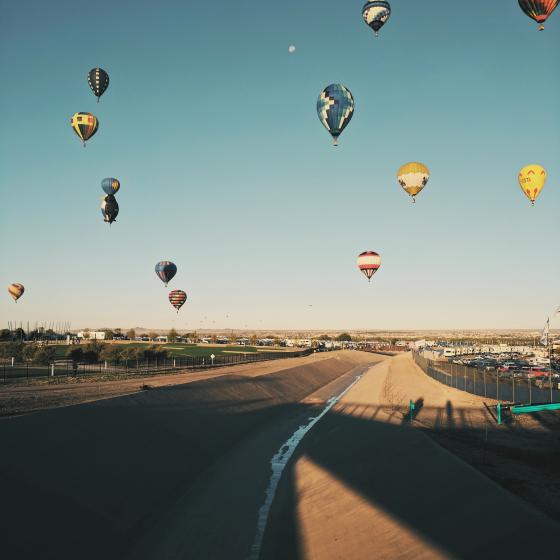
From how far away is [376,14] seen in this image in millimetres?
49531

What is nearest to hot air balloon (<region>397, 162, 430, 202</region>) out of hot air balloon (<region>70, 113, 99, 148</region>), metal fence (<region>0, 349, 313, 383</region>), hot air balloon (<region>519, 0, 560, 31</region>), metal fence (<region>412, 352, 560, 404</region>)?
hot air balloon (<region>519, 0, 560, 31</region>)

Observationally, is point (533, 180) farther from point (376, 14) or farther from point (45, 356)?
point (45, 356)

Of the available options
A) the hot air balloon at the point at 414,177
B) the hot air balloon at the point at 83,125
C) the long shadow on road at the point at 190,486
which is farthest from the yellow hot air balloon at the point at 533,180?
the hot air balloon at the point at 83,125

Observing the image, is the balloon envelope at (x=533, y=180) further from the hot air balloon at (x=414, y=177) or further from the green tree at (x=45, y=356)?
the green tree at (x=45, y=356)

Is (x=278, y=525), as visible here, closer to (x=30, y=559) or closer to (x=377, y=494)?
(x=377, y=494)

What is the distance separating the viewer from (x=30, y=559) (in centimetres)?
1370

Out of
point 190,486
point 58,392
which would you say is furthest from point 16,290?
point 190,486

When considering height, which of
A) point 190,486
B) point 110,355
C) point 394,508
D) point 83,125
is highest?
point 83,125

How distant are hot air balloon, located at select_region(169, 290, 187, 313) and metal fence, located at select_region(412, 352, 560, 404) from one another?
135 ft

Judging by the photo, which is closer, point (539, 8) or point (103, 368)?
point (539, 8)

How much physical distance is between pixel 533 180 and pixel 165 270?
47.8m

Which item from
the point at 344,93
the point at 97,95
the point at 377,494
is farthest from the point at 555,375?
the point at 97,95

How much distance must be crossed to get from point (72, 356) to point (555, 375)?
216 feet

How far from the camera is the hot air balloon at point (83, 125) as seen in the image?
57.1m
